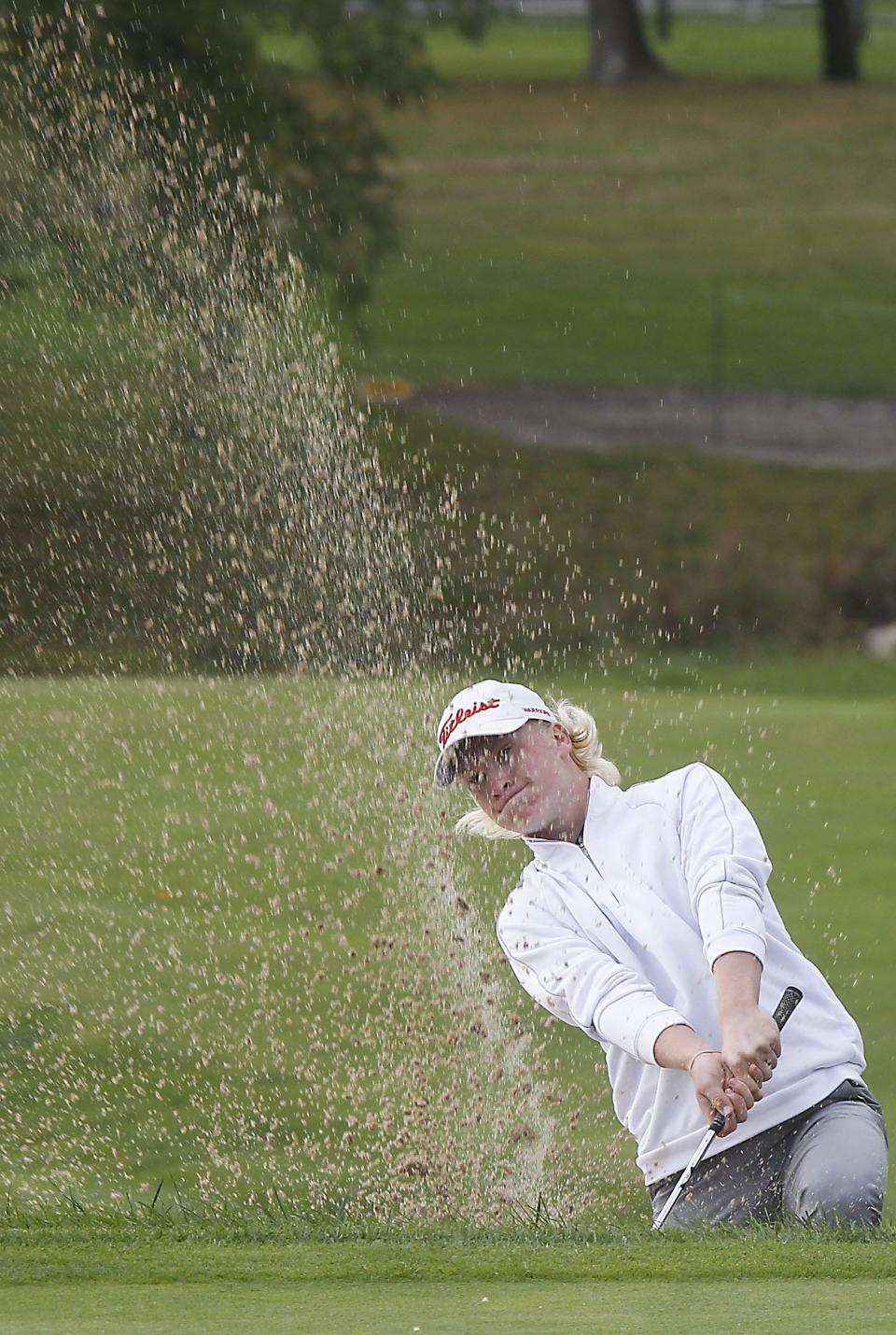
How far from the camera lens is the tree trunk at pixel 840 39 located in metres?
23.2

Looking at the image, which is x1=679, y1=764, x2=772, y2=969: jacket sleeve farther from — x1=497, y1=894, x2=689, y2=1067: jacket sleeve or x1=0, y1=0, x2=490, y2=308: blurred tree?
x1=0, y1=0, x2=490, y2=308: blurred tree

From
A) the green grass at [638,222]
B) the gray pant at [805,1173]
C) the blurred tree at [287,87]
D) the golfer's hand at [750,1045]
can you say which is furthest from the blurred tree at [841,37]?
the golfer's hand at [750,1045]

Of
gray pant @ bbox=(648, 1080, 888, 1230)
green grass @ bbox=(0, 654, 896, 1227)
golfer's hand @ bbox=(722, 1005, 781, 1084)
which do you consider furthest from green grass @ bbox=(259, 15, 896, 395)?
golfer's hand @ bbox=(722, 1005, 781, 1084)

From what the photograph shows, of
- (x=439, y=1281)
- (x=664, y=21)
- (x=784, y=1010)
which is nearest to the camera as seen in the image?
(x=439, y=1281)

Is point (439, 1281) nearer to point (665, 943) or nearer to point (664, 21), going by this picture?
point (665, 943)

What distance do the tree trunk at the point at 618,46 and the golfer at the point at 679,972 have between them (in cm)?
2078

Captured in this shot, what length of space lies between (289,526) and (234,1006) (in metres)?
6.48

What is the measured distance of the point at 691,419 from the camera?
16.3 meters

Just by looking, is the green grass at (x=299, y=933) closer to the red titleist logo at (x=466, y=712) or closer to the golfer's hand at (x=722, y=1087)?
the golfer's hand at (x=722, y=1087)

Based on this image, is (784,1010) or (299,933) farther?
(299,933)

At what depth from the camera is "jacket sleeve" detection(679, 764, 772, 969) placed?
263cm

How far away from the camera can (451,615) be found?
1095 cm

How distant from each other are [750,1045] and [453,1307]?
578 millimetres

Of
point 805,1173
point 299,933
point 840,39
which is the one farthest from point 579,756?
point 840,39
